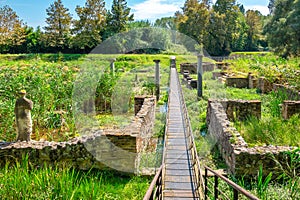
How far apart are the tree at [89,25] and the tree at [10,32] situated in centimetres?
797

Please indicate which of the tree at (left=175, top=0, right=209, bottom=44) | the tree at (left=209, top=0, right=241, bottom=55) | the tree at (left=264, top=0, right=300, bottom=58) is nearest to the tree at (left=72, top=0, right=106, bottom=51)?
the tree at (left=175, top=0, right=209, bottom=44)

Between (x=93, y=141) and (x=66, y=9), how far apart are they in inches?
1767

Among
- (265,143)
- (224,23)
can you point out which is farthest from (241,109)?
(224,23)

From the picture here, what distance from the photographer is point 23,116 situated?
684 cm

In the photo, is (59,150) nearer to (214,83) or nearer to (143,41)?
(214,83)

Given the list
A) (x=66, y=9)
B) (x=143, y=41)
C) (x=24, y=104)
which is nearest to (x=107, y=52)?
(x=143, y=41)

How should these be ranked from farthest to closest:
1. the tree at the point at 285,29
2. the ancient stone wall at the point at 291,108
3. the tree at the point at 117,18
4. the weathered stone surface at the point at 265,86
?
1. the tree at the point at 117,18
2. the tree at the point at 285,29
3. the weathered stone surface at the point at 265,86
4. the ancient stone wall at the point at 291,108

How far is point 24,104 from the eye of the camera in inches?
266

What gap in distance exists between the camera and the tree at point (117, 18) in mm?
39750

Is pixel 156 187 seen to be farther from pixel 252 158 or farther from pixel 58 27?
pixel 58 27

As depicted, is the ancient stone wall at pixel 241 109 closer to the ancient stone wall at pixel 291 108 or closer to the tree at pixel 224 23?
the ancient stone wall at pixel 291 108

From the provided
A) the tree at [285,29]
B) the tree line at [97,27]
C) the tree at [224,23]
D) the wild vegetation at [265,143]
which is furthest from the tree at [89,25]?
the wild vegetation at [265,143]

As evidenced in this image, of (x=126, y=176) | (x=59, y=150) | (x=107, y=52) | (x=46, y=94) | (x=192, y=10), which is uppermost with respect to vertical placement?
(x=192, y=10)

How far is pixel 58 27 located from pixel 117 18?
10.7 m
